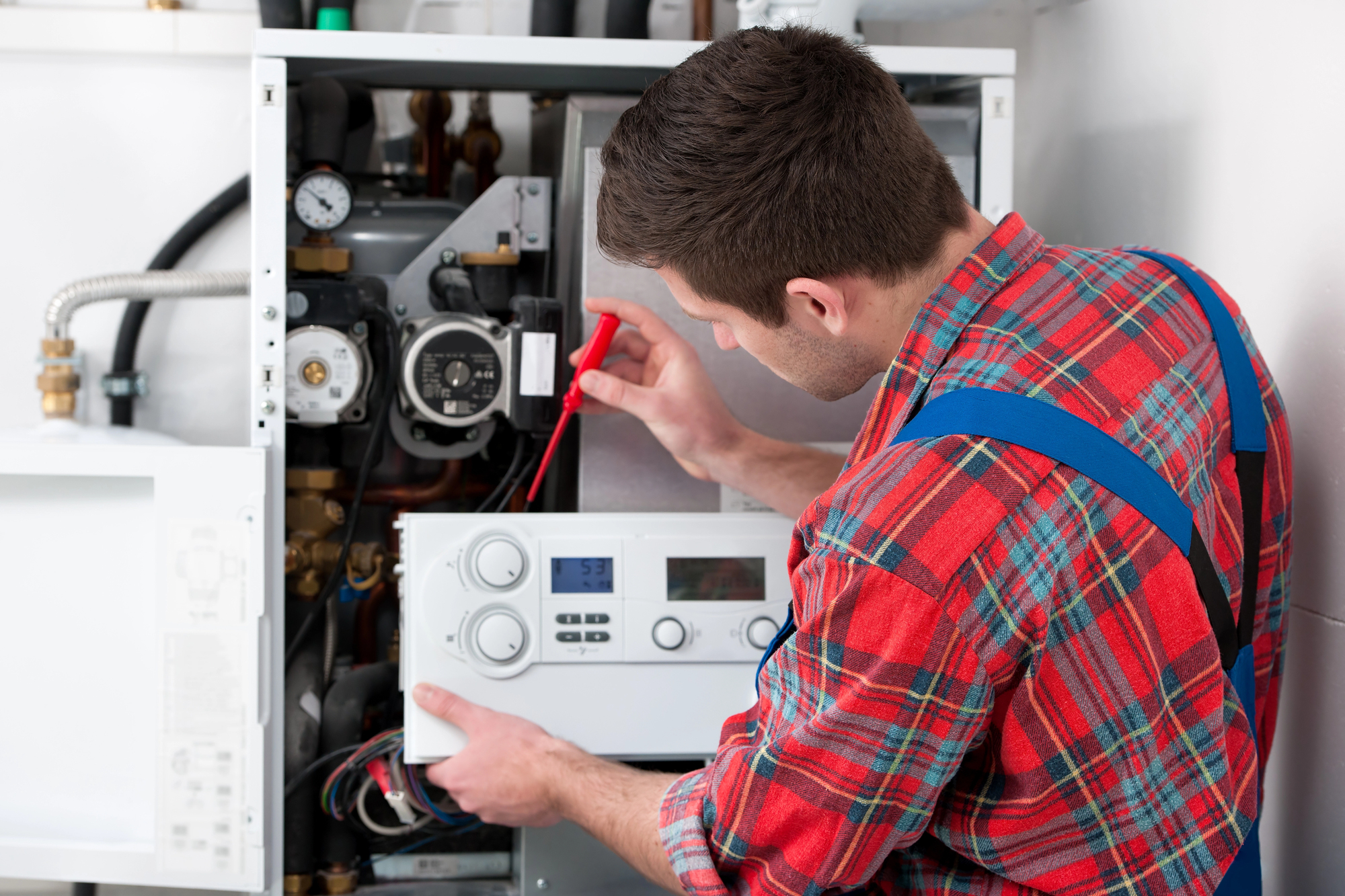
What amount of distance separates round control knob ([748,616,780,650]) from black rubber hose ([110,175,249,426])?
3.14 feet

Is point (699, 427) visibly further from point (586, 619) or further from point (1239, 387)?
point (1239, 387)

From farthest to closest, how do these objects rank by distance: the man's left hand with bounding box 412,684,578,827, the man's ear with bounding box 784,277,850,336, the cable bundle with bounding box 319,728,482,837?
the cable bundle with bounding box 319,728,482,837 < the man's left hand with bounding box 412,684,578,827 < the man's ear with bounding box 784,277,850,336

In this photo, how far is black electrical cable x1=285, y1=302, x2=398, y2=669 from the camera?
113 centimetres

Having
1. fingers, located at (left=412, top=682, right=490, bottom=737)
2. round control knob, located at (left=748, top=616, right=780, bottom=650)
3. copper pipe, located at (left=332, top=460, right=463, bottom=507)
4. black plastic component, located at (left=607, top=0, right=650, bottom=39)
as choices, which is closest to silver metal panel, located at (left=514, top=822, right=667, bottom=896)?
fingers, located at (left=412, top=682, right=490, bottom=737)

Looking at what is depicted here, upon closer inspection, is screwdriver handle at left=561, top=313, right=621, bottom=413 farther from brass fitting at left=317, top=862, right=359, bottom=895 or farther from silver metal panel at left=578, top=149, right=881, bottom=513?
brass fitting at left=317, top=862, right=359, bottom=895

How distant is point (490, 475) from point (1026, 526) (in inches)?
33.7

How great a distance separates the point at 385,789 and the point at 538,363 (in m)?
0.51

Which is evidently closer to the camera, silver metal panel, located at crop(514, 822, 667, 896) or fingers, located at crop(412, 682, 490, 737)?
fingers, located at crop(412, 682, 490, 737)

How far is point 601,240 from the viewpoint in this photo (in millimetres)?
821

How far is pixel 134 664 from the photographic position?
105cm

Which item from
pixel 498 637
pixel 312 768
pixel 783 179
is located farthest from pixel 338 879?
pixel 783 179

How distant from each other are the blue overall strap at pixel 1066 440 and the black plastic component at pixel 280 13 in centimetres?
108

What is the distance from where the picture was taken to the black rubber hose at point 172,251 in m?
1.41

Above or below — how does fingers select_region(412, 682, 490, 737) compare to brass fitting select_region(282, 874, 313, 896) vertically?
above
